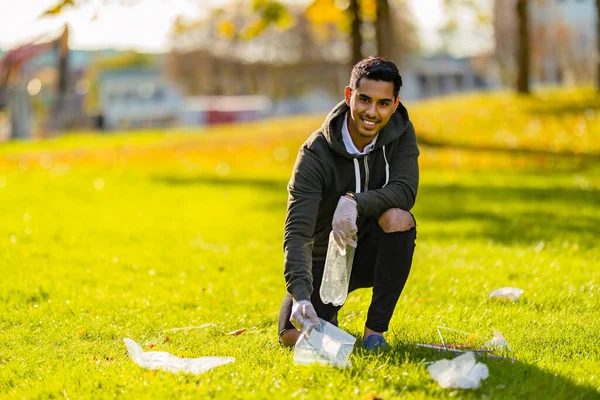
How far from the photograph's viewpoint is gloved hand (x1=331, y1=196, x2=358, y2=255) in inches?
156

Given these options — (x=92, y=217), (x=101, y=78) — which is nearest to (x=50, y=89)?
(x=101, y=78)

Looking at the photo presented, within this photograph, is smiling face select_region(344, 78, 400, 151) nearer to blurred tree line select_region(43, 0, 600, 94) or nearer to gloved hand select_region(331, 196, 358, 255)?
gloved hand select_region(331, 196, 358, 255)

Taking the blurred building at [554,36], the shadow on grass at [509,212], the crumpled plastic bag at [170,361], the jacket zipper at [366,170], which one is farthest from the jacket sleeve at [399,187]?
the blurred building at [554,36]

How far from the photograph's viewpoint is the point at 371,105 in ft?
13.2

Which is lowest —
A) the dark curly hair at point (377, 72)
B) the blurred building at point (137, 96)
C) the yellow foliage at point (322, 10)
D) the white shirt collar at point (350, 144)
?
the blurred building at point (137, 96)

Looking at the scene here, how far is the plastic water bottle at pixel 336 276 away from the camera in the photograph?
425 centimetres

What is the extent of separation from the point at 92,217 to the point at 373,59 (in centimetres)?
676

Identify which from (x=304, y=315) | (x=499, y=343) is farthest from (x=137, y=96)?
(x=304, y=315)

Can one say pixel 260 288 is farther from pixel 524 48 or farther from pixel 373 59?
pixel 524 48

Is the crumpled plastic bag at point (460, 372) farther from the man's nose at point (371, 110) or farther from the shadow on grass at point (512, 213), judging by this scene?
the shadow on grass at point (512, 213)

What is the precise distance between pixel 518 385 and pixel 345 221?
1.06 meters

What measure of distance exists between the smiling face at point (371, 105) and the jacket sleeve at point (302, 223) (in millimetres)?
282

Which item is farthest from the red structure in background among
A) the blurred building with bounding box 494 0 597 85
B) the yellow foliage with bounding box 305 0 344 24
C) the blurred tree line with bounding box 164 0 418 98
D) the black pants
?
the blurred tree line with bounding box 164 0 418 98

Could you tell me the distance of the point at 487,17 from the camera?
2500 cm
